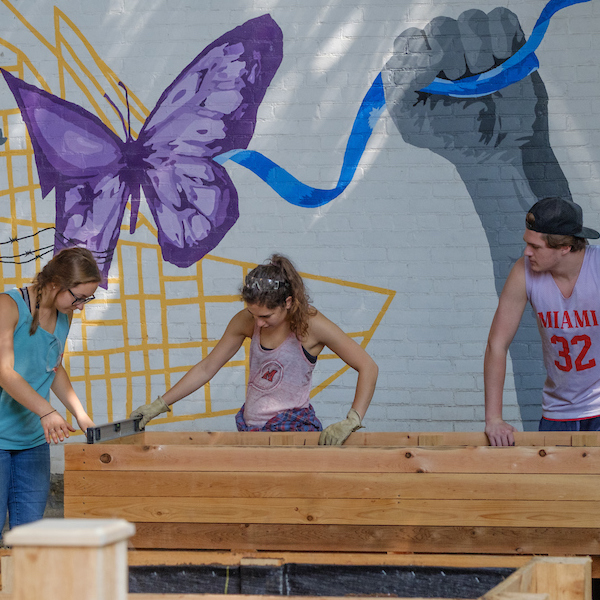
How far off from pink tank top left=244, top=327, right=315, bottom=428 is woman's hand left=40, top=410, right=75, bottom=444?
66cm

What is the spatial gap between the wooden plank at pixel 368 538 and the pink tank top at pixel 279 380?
620mm

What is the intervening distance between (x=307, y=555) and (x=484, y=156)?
2.91 meters

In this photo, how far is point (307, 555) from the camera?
199 centimetres

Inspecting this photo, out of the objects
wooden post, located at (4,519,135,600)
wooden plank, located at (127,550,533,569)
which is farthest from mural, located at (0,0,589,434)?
wooden post, located at (4,519,135,600)

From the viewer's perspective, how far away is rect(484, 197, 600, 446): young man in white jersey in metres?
2.46

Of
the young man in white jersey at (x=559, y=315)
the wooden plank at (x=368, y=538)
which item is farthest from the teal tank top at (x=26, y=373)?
the young man in white jersey at (x=559, y=315)

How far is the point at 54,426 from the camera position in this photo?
249 centimetres

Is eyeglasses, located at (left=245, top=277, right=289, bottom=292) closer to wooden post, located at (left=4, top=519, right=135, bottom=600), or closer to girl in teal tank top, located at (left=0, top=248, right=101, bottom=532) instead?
girl in teal tank top, located at (left=0, top=248, right=101, bottom=532)

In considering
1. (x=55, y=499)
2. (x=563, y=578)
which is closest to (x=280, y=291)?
(x=563, y=578)

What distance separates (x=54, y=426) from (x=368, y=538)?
1.08 metres

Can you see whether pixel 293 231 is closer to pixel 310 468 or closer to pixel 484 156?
pixel 484 156

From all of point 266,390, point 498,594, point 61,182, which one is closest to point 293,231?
point 61,182

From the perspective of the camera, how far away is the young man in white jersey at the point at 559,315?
2457mm

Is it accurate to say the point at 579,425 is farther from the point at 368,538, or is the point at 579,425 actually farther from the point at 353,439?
the point at 368,538
